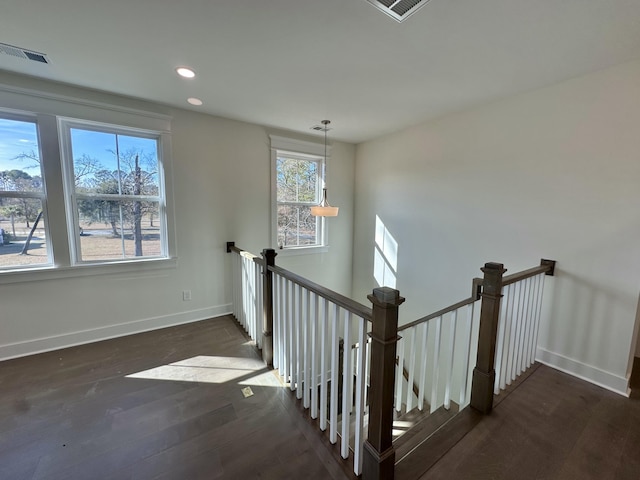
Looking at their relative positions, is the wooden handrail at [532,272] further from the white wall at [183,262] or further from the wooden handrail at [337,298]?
the white wall at [183,262]

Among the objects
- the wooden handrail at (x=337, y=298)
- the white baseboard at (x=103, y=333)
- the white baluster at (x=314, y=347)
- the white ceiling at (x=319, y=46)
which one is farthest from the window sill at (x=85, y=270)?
the white baluster at (x=314, y=347)

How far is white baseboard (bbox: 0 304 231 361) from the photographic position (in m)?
2.49

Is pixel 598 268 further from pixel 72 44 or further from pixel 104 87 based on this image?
pixel 104 87

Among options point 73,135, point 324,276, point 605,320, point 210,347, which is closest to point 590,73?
point 605,320

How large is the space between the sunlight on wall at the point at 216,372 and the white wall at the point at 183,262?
38.7 inches

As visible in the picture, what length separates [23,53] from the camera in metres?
1.99

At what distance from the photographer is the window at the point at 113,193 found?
2.66 meters

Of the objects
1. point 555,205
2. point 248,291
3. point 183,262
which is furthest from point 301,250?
point 555,205

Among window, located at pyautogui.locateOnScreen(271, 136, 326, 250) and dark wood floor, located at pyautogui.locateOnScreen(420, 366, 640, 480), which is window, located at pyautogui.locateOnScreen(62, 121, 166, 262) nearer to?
window, located at pyautogui.locateOnScreen(271, 136, 326, 250)

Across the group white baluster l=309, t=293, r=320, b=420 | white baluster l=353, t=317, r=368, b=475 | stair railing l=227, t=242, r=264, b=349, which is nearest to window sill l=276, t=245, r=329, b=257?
stair railing l=227, t=242, r=264, b=349

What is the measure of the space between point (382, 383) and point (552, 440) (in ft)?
4.52

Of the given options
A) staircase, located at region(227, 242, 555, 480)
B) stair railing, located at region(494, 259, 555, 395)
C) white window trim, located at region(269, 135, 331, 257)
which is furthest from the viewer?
white window trim, located at region(269, 135, 331, 257)

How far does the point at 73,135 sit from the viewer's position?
2627mm

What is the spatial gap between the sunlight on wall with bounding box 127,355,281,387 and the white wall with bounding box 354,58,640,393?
2323 millimetres
